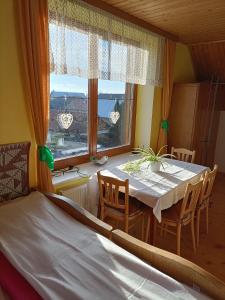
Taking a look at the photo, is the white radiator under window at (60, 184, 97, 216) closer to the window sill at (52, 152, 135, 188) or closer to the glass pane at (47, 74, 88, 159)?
the window sill at (52, 152, 135, 188)

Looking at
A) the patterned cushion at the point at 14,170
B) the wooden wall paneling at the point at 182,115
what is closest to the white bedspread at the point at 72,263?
the patterned cushion at the point at 14,170

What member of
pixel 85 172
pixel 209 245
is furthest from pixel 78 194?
pixel 209 245

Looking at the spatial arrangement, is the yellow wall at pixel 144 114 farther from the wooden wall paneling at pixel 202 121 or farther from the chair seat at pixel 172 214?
the chair seat at pixel 172 214

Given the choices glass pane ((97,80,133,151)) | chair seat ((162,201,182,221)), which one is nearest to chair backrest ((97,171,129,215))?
chair seat ((162,201,182,221))

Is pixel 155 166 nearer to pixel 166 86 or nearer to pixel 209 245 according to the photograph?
pixel 209 245

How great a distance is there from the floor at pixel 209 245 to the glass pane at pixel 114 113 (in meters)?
1.29

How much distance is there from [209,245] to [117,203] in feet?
3.89

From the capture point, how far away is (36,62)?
1.85 meters

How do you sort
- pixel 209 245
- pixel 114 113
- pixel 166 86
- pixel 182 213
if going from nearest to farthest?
pixel 182 213
pixel 209 245
pixel 114 113
pixel 166 86

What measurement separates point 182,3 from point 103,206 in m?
Result: 2.11

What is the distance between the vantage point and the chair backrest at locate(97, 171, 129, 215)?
2055mm

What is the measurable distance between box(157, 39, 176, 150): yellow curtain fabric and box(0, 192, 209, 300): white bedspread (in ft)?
7.93

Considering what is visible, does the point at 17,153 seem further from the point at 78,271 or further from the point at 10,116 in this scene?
the point at 78,271

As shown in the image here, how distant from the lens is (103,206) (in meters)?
2.30
